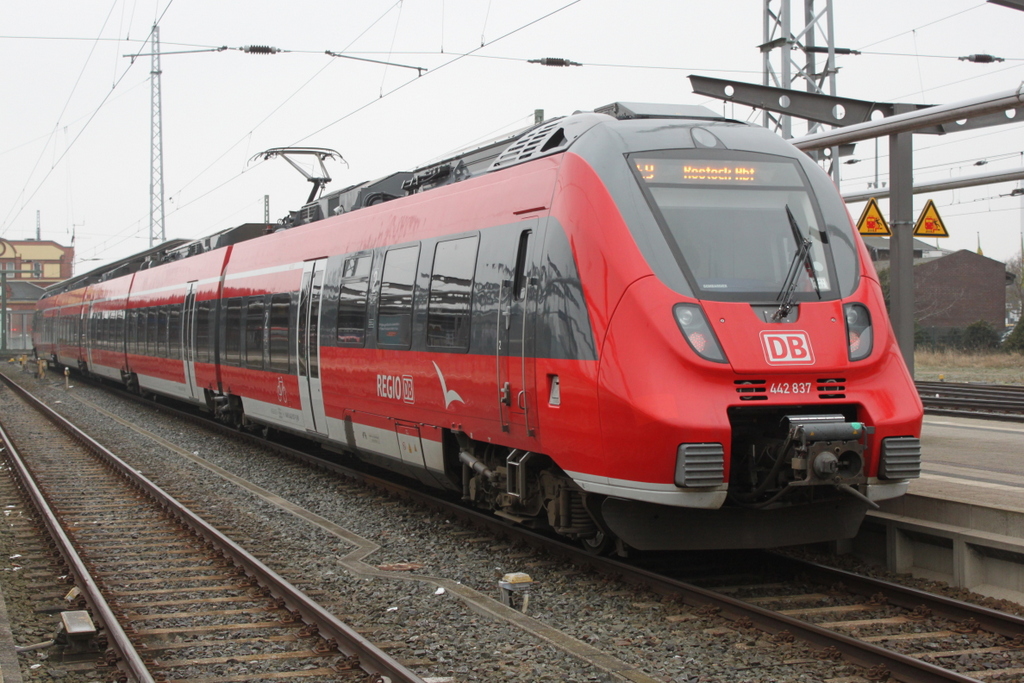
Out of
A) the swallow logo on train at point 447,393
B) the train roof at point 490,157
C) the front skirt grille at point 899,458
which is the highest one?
the train roof at point 490,157

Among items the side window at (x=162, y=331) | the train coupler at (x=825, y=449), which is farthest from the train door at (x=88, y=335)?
the train coupler at (x=825, y=449)

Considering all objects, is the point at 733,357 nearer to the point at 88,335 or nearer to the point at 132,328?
the point at 132,328

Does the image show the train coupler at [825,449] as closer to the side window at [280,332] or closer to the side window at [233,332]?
the side window at [280,332]

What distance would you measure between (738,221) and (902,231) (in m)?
6.25

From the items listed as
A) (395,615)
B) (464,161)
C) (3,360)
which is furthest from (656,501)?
(3,360)

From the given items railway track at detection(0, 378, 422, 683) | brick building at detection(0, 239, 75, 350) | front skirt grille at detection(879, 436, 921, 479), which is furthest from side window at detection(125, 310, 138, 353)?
brick building at detection(0, 239, 75, 350)

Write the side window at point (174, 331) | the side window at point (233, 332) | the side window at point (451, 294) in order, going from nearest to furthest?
the side window at point (451, 294) → the side window at point (233, 332) → the side window at point (174, 331)

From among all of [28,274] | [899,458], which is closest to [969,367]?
[899,458]

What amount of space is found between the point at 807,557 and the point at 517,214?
363cm

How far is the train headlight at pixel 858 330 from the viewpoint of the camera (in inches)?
265

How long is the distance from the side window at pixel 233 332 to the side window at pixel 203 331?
3.51 ft

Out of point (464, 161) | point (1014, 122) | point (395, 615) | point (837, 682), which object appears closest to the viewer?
point (837, 682)

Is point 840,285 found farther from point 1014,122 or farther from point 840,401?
point 1014,122

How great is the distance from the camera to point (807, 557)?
8.16 metres
